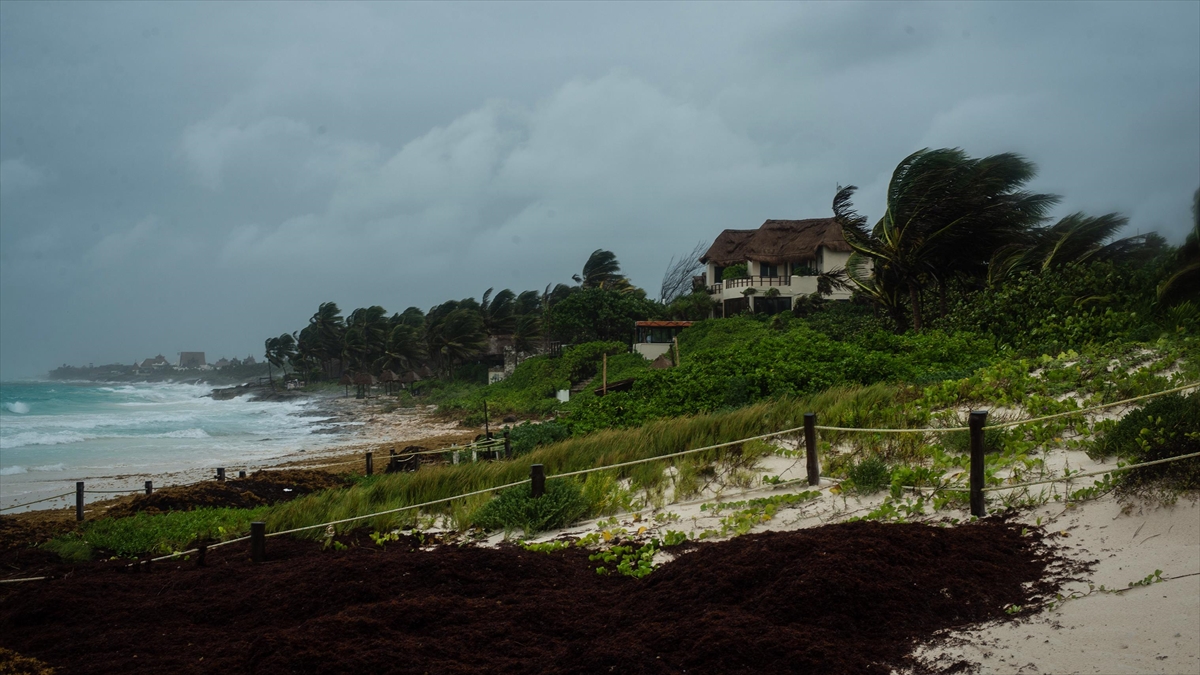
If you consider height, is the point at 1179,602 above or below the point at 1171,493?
below

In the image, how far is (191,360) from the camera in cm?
16562

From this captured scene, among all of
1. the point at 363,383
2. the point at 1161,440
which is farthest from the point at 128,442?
the point at 1161,440

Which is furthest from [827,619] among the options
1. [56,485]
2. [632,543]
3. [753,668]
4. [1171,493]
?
[56,485]

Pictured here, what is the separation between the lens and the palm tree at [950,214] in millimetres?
19781

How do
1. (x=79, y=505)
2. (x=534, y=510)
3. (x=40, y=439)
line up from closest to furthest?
1. (x=534, y=510)
2. (x=79, y=505)
3. (x=40, y=439)

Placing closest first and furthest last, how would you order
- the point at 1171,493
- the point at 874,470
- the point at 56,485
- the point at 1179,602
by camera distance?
1. the point at 1179,602
2. the point at 1171,493
3. the point at 874,470
4. the point at 56,485

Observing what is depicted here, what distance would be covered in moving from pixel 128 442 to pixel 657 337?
2434cm

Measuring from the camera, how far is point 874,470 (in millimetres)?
7566

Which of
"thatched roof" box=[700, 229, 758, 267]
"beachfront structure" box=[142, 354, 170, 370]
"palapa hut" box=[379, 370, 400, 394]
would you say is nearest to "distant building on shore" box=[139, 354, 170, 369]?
"beachfront structure" box=[142, 354, 170, 370]

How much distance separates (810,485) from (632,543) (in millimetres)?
2323

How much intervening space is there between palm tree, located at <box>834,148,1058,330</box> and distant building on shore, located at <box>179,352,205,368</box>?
168 metres

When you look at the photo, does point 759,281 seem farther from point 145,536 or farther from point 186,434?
point 145,536

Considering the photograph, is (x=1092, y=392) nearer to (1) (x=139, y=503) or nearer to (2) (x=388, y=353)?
(1) (x=139, y=503)

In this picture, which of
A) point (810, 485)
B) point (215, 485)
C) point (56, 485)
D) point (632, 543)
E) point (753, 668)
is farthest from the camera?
point (56, 485)
